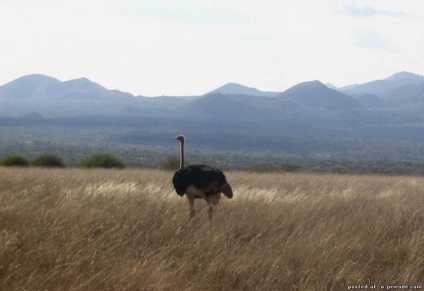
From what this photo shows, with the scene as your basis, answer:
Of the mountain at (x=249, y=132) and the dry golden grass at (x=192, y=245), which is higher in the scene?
the dry golden grass at (x=192, y=245)

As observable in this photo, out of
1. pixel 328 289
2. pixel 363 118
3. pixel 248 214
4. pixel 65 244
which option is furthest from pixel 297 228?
pixel 363 118

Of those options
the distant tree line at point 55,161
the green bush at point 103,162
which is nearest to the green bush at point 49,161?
the distant tree line at point 55,161

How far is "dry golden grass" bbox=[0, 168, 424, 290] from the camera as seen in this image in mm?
5297

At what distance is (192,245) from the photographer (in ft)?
21.2

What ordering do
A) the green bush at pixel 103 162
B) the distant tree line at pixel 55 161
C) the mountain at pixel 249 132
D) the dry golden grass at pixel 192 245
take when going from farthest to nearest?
1. the mountain at pixel 249 132
2. the green bush at pixel 103 162
3. the distant tree line at pixel 55 161
4. the dry golden grass at pixel 192 245

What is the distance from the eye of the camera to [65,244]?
5.77m

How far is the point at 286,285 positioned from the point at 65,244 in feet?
6.20

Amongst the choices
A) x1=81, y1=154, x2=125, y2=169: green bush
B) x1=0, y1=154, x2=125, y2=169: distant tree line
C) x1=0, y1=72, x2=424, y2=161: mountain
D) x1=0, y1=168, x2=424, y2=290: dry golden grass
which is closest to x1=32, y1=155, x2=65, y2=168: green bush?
x1=0, y1=154, x2=125, y2=169: distant tree line

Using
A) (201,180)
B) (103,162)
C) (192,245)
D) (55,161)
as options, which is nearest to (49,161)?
(55,161)

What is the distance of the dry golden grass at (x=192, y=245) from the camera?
5.30m

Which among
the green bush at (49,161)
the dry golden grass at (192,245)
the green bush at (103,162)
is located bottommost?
the green bush at (103,162)

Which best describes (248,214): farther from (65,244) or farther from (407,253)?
(65,244)

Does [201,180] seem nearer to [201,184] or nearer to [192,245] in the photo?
[201,184]

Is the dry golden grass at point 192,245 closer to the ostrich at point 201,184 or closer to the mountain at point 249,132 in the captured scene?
the ostrich at point 201,184
